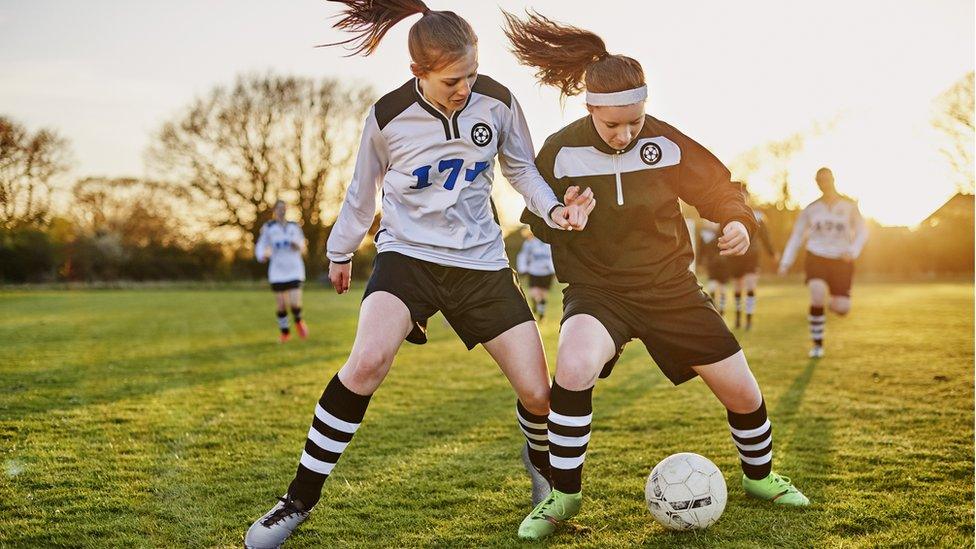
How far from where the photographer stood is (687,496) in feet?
11.4

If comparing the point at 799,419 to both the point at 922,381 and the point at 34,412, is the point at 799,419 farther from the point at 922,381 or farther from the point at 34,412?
the point at 34,412

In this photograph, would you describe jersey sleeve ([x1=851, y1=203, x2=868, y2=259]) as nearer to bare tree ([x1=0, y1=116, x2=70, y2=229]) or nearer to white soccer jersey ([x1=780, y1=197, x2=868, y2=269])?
white soccer jersey ([x1=780, y1=197, x2=868, y2=269])

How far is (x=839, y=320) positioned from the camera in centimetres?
1616

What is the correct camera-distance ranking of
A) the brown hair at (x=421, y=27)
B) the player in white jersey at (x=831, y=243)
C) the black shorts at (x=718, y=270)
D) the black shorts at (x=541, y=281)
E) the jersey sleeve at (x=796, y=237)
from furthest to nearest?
1. the black shorts at (x=541, y=281)
2. the black shorts at (x=718, y=270)
3. the jersey sleeve at (x=796, y=237)
4. the player in white jersey at (x=831, y=243)
5. the brown hair at (x=421, y=27)

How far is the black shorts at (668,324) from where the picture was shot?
3562mm

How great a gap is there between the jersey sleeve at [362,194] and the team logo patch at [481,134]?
0.41 metres

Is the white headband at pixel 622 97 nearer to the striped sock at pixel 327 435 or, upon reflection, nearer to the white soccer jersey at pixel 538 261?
the striped sock at pixel 327 435

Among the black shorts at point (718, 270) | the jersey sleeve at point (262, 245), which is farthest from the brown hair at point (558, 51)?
the black shorts at point (718, 270)

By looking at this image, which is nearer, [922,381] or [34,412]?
[34,412]

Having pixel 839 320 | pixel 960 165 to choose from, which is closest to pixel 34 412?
pixel 839 320

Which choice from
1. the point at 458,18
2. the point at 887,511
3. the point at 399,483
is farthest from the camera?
the point at 399,483

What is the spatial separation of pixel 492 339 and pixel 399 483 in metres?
1.33

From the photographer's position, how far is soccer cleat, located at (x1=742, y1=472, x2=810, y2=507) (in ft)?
12.7

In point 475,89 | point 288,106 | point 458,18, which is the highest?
point 288,106
